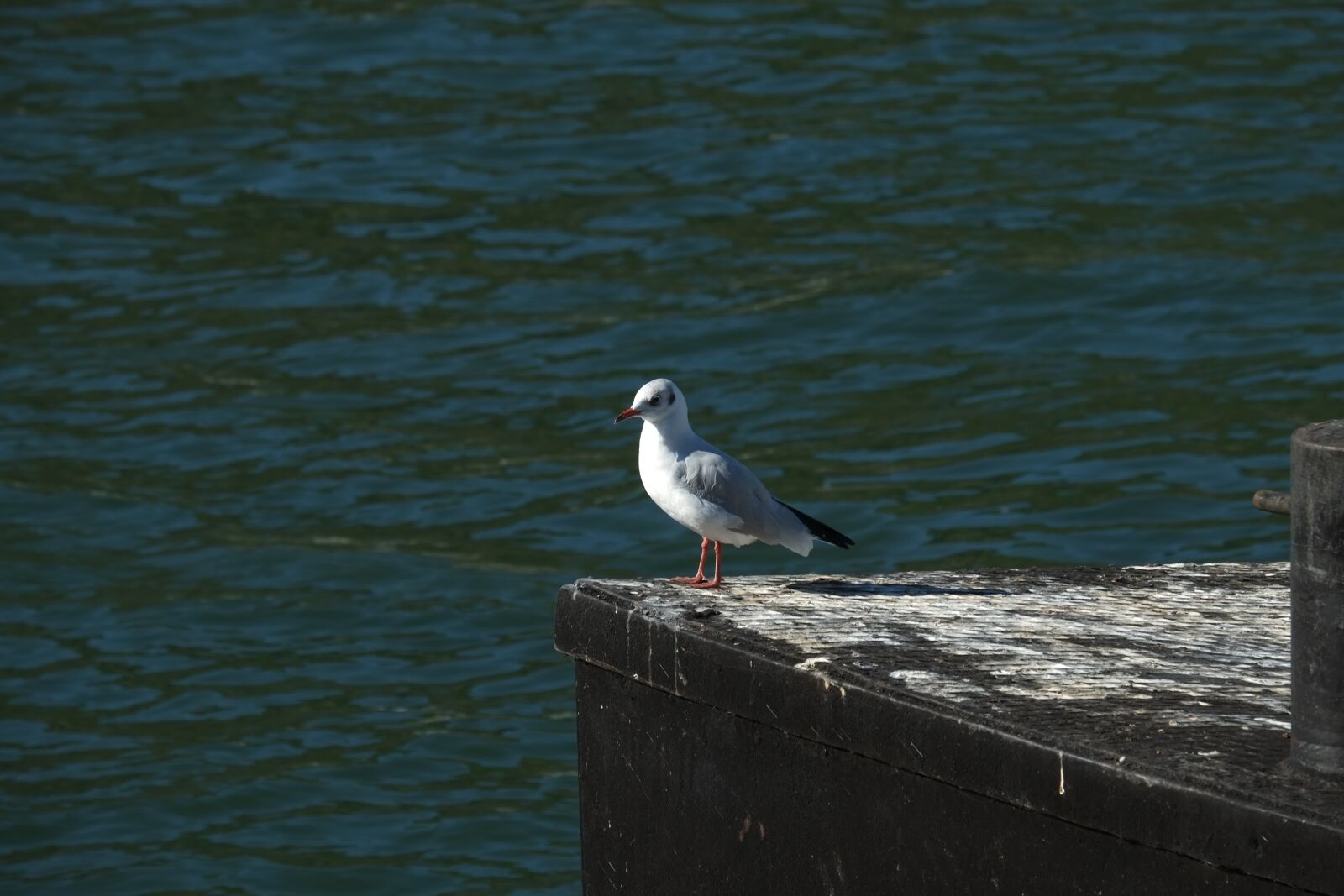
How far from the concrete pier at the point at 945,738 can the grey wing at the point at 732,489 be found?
160 millimetres

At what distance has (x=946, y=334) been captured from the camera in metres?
13.4

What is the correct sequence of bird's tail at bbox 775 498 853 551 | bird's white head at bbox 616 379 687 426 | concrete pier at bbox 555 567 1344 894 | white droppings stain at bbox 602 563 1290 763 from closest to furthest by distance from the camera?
concrete pier at bbox 555 567 1344 894, white droppings stain at bbox 602 563 1290 763, bird's white head at bbox 616 379 687 426, bird's tail at bbox 775 498 853 551

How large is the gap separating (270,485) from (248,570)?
1.08 m

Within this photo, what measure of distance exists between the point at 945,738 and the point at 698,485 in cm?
132

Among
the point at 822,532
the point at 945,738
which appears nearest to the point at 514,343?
the point at 822,532

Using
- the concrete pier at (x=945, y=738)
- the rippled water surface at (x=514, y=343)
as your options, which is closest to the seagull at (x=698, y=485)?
the concrete pier at (x=945, y=738)

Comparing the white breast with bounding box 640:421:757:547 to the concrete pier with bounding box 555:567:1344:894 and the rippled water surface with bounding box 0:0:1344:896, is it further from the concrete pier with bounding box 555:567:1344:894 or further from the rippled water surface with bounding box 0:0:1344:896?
the rippled water surface with bounding box 0:0:1344:896

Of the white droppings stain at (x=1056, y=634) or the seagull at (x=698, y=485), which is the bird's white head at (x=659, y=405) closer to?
the seagull at (x=698, y=485)

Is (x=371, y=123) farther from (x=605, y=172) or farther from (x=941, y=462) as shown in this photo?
(x=941, y=462)

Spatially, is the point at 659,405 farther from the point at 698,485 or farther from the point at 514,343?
the point at 514,343

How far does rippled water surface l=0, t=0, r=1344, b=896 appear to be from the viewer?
936 centimetres

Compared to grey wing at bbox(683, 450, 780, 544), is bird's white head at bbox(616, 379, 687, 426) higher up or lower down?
higher up

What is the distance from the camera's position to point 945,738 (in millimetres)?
4262

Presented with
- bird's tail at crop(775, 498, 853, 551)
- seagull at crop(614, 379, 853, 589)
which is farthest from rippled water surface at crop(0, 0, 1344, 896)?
seagull at crop(614, 379, 853, 589)
